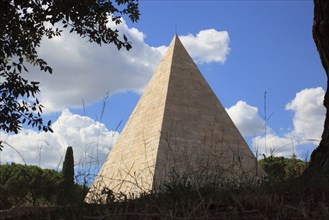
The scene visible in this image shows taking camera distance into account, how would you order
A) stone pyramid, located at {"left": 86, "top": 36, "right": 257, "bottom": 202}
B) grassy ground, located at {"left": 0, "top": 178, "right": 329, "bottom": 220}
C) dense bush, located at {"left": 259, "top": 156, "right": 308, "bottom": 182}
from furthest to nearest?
stone pyramid, located at {"left": 86, "top": 36, "right": 257, "bottom": 202}, dense bush, located at {"left": 259, "top": 156, "right": 308, "bottom": 182}, grassy ground, located at {"left": 0, "top": 178, "right": 329, "bottom": 220}

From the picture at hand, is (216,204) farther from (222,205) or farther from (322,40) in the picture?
(322,40)

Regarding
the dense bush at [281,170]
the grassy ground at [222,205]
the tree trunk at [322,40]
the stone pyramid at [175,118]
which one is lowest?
the grassy ground at [222,205]

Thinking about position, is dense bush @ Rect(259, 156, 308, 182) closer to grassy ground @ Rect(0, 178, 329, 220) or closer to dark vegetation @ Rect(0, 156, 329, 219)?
dark vegetation @ Rect(0, 156, 329, 219)

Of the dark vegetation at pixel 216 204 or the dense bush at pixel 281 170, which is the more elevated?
the dense bush at pixel 281 170

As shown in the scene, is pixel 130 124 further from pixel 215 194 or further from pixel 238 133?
pixel 215 194

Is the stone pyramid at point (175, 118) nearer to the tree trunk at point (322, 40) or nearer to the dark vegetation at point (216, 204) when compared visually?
the tree trunk at point (322, 40)

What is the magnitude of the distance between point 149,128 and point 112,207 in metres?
17.7

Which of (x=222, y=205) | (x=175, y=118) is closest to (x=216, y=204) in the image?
(x=222, y=205)

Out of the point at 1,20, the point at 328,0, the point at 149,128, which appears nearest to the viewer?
the point at 328,0

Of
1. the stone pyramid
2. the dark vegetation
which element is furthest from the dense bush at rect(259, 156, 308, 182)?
the stone pyramid

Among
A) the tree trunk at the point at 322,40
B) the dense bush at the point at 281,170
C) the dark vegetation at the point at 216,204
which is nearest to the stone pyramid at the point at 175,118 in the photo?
the dense bush at the point at 281,170

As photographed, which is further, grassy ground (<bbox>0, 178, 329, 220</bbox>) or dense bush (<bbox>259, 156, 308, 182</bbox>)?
dense bush (<bbox>259, 156, 308, 182</bbox>)

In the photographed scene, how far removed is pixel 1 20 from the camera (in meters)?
8.63

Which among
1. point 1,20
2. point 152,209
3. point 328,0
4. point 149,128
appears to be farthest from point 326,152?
point 149,128
